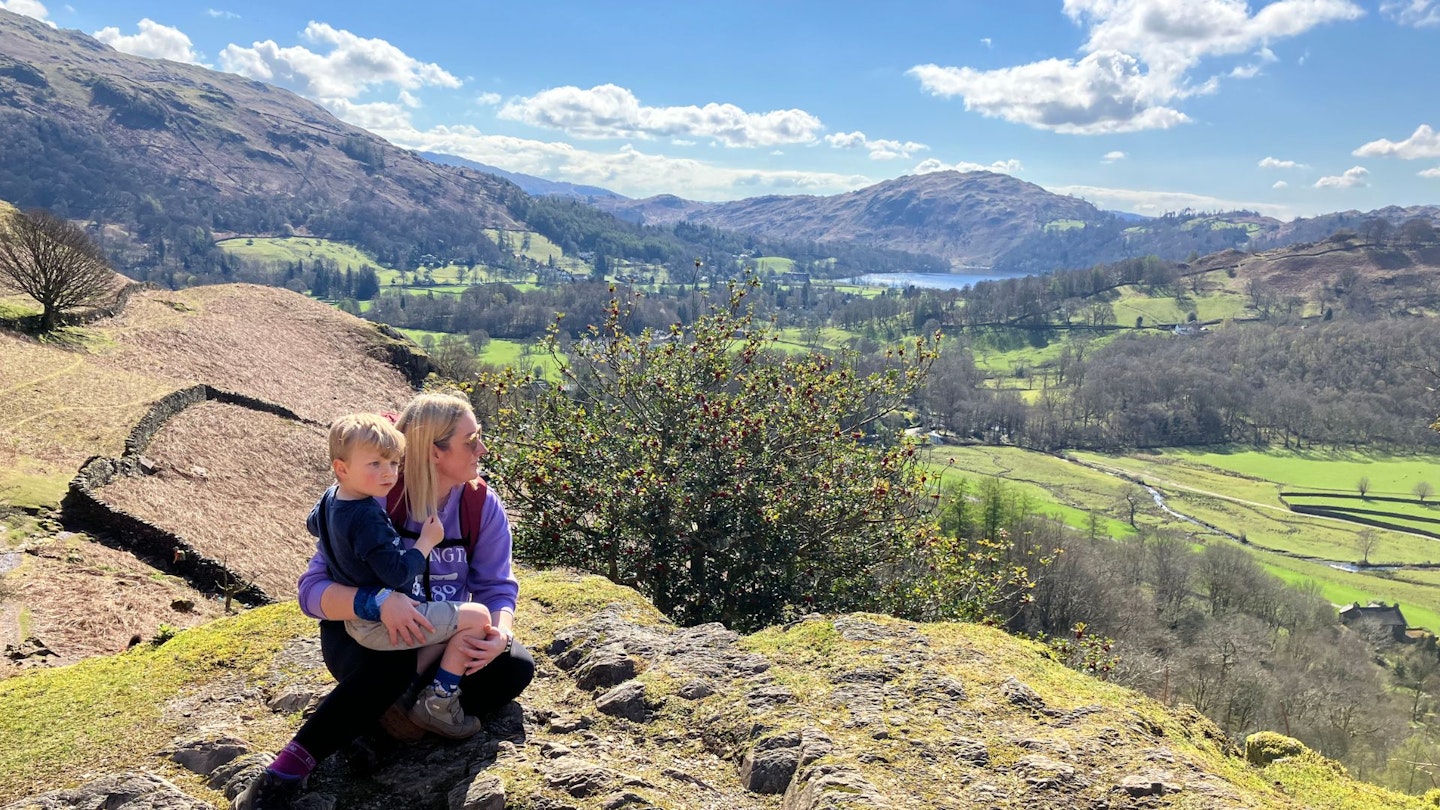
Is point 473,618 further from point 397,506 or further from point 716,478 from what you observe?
point 716,478

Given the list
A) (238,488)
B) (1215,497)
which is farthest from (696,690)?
(1215,497)

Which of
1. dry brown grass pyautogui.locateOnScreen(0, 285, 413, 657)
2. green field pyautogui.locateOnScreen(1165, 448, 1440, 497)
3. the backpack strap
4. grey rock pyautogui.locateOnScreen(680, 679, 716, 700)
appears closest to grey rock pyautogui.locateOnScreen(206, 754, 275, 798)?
the backpack strap

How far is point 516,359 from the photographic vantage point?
123 metres

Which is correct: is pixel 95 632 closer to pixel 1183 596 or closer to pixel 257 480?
pixel 257 480

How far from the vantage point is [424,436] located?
469cm

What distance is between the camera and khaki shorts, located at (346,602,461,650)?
15.0 ft

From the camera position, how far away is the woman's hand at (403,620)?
446 cm

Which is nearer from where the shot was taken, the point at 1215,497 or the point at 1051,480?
the point at 1215,497

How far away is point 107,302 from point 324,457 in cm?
1543

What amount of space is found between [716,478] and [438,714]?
6.75 m

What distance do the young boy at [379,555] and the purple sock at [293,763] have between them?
62 centimetres

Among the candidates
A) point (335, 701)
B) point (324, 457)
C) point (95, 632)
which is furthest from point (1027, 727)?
point (324, 457)

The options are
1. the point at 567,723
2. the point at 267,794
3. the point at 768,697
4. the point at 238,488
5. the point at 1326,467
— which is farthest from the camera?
the point at 1326,467

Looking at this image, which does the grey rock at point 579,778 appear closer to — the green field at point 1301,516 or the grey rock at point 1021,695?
the grey rock at point 1021,695
